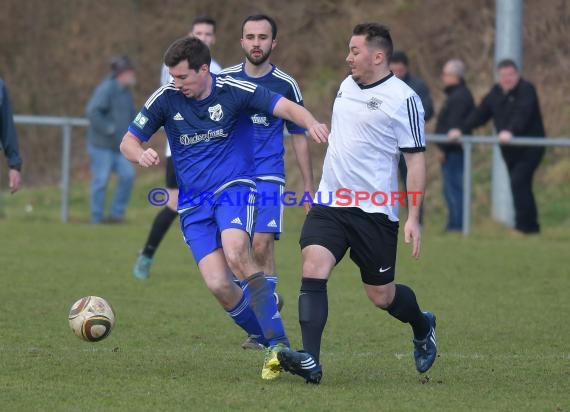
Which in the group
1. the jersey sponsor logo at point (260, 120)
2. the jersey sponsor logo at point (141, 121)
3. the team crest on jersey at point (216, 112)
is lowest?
the jersey sponsor logo at point (141, 121)

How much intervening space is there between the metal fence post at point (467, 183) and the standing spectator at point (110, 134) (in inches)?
181

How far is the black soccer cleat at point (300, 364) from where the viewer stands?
650 cm

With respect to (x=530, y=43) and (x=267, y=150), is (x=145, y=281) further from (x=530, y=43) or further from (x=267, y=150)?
(x=530, y=43)

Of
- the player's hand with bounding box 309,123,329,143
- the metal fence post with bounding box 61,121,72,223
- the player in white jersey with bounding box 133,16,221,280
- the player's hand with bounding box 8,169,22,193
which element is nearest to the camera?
the player's hand with bounding box 309,123,329,143

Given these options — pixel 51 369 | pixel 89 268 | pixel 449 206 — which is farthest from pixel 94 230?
pixel 51 369

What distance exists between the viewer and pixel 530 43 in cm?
2009

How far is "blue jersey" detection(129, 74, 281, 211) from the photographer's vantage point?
729 cm

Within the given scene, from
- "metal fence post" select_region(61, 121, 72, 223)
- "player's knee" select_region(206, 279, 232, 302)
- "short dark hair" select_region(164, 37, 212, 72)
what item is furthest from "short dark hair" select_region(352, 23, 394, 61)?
"metal fence post" select_region(61, 121, 72, 223)

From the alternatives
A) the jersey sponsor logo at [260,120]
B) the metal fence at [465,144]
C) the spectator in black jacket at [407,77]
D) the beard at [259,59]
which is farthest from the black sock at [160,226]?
the metal fence at [465,144]

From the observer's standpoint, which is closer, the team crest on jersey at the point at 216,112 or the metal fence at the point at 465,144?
the team crest on jersey at the point at 216,112

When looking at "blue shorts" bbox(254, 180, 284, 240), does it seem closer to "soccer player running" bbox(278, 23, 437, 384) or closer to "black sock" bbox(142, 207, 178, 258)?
"soccer player running" bbox(278, 23, 437, 384)

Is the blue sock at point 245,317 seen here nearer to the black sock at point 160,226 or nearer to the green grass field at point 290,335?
the green grass field at point 290,335

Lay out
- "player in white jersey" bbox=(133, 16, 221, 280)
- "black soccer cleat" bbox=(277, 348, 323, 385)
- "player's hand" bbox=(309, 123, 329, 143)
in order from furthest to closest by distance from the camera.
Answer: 1. "player in white jersey" bbox=(133, 16, 221, 280)
2. "player's hand" bbox=(309, 123, 329, 143)
3. "black soccer cleat" bbox=(277, 348, 323, 385)

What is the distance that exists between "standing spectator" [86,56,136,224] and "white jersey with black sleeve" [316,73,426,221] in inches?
398
